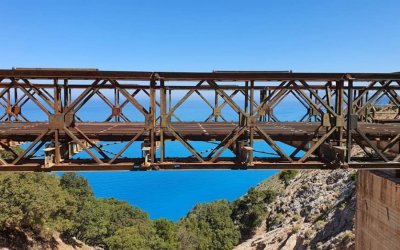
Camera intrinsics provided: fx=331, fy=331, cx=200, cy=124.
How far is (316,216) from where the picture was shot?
1267 inches

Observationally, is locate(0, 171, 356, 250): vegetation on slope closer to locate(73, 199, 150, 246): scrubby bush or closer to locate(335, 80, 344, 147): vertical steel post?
locate(73, 199, 150, 246): scrubby bush

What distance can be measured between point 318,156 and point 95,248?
121 ft

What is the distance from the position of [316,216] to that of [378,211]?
72.7 ft

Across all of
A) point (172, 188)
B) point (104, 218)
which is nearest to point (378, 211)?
point (104, 218)

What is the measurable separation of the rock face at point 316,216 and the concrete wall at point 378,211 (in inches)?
381

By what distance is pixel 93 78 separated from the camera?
27.2 feet

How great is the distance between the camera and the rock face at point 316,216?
987 inches

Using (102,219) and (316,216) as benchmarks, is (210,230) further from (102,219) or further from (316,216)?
(316,216)

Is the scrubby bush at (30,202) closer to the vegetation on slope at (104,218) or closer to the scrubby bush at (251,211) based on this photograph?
the vegetation on slope at (104,218)

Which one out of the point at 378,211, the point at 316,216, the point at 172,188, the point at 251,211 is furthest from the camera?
the point at 172,188

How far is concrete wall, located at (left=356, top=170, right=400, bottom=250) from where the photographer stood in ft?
33.9

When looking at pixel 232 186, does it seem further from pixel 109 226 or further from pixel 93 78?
A: pixel 93 78

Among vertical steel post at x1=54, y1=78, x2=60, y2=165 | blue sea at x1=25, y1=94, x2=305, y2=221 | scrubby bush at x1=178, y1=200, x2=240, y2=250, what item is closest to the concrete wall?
vertical steel post at x1=54, y1=78, x2=60, y2=165

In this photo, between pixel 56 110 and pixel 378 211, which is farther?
pixel 378 211
